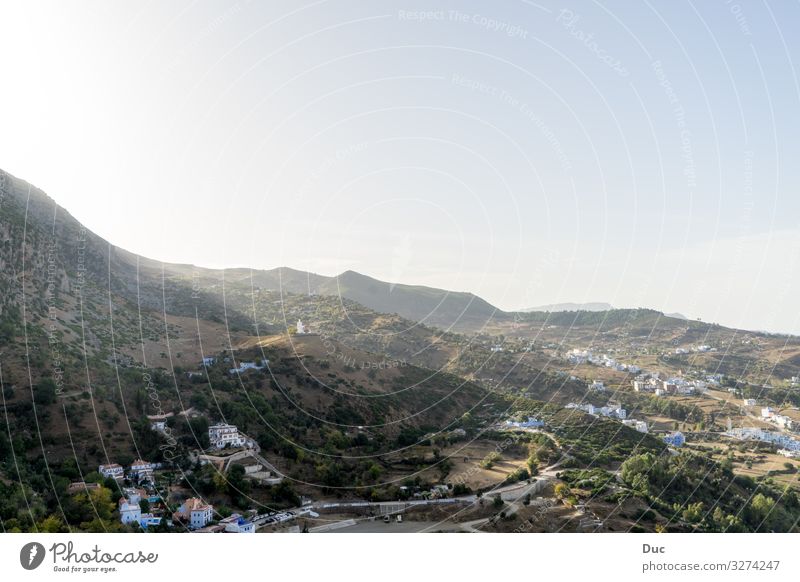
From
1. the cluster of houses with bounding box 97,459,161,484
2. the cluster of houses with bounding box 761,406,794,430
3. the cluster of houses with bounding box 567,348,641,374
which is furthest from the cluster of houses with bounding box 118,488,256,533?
the cluster of houses with bounding box 567,348,641,374

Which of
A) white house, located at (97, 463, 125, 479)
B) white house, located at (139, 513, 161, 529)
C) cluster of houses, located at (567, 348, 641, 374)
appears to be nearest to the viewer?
white house, located at (139, 513, 161, 529)

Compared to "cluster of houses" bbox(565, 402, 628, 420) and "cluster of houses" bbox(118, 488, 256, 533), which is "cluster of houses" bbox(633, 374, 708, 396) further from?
"cluster of houses" bbox(118, 488, 256, 533)

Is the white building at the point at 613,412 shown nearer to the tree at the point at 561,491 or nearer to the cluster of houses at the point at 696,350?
the tree at the point at 561,491

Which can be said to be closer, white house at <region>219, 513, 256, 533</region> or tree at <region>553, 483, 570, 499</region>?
white house at <region>219, 513, 256, 533</region>

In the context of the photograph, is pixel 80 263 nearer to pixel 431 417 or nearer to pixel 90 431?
pixel 90 431

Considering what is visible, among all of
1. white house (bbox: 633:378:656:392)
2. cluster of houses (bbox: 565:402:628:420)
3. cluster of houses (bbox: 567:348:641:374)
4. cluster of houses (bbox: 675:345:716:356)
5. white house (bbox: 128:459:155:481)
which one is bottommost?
white house (bbox: 128:459:155:481)
